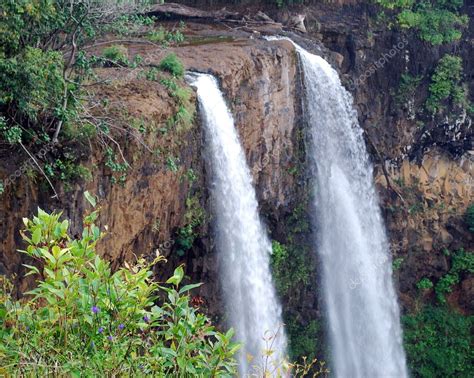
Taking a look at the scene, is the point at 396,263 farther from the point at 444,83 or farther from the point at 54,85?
the point at 54,85

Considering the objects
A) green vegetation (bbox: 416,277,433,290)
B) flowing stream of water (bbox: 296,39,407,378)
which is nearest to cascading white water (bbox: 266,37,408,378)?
flowing stream of water (bbox: 296,39,407,378)

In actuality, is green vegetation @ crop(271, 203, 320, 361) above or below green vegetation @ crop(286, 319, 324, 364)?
above

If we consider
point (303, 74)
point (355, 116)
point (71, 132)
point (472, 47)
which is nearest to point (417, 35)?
point (472, 47)

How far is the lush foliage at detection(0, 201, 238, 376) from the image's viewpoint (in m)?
4.10

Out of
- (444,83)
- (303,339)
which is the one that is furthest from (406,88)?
Answer: (303,339)

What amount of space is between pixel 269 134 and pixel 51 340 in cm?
980

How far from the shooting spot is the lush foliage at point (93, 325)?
4098 millimetres

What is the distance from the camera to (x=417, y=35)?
19.1m

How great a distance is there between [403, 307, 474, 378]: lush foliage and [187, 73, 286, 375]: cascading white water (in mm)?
6862

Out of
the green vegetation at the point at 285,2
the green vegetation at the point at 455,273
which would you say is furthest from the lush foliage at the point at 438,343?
the green vegetation at the point at 285,2

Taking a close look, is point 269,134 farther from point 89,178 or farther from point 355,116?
point 89,178

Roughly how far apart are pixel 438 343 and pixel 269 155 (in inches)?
342

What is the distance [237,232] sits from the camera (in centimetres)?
1215

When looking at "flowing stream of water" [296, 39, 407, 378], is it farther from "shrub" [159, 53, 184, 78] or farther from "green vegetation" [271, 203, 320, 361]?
"shrub" [159, 53, 184, 78]
